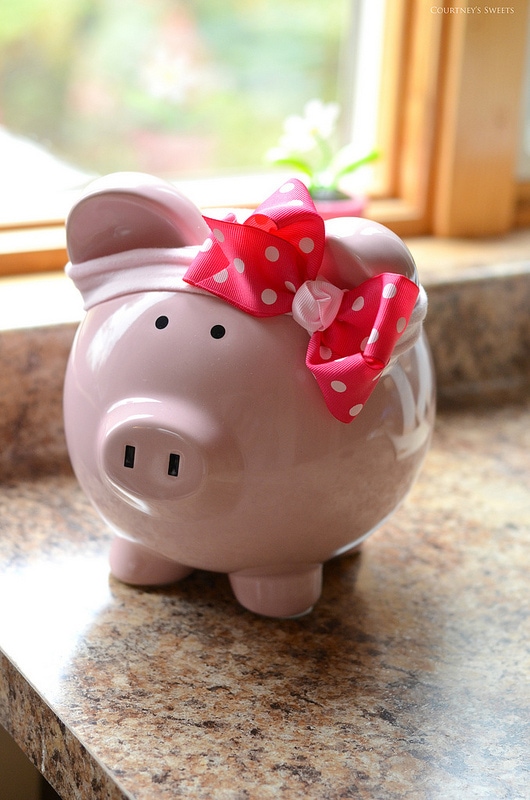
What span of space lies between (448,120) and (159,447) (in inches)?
31.3

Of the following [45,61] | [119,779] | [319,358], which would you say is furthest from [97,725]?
[45,61]

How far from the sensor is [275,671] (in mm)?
690

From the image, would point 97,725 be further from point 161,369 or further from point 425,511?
point 425,511

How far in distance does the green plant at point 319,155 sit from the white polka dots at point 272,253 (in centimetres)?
50

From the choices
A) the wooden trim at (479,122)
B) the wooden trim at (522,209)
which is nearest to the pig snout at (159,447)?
the wooden trim at (479,122)

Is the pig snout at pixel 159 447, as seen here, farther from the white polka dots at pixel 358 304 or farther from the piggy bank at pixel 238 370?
the white polka dots at pixel 358 304

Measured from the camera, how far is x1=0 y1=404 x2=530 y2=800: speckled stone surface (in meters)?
0.60

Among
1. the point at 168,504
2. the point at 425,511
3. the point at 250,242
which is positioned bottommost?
the point at 425,511

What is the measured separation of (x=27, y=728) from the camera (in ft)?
2.19

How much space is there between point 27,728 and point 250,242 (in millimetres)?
360

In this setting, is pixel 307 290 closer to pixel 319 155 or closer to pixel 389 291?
pixel 389 291

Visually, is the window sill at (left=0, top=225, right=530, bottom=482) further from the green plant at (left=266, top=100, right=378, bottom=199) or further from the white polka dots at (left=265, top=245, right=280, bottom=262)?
the white polka dots at (left=265, top=245, right=280, bottom=262)

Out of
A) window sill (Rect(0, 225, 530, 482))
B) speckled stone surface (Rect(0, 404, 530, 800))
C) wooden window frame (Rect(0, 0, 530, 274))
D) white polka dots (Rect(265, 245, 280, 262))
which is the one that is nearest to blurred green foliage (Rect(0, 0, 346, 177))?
wooden window frame (Rect(0, 0, 530, 274))

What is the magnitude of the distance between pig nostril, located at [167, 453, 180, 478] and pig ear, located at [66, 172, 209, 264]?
0.15 m
